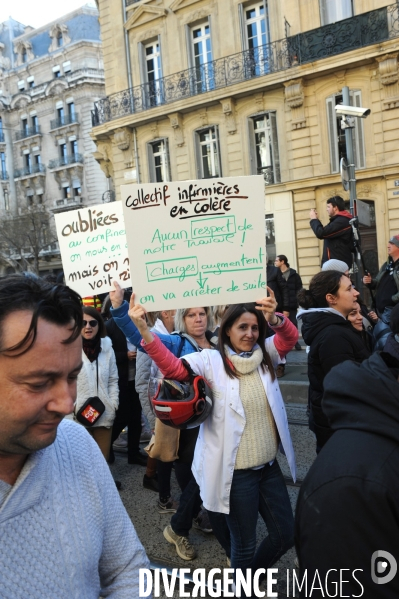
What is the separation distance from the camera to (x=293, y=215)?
1727 cm

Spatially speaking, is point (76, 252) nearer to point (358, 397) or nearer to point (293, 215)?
point (358, 397)

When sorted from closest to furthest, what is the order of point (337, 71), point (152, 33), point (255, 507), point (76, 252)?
point (255, 507), point (76, 252), point (337, 71), point (152, 33)

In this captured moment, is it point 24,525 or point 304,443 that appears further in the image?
point 304,443

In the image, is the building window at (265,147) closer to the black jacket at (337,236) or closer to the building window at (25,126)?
the black jacket at (337,236)

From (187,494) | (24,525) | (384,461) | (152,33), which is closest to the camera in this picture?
(24,525)

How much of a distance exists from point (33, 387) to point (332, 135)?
54.4 ft

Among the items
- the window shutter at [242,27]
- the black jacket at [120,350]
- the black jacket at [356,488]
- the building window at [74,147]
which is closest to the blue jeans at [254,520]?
the black jacket at [356,488]

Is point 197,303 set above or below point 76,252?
below

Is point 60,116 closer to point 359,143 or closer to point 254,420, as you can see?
point 359,143

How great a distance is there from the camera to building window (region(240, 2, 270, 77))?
17406 millimetres

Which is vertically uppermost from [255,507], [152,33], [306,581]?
[152,33]

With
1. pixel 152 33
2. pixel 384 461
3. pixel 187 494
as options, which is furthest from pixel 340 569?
pixel 152 33

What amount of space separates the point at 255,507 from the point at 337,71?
51.7 ft

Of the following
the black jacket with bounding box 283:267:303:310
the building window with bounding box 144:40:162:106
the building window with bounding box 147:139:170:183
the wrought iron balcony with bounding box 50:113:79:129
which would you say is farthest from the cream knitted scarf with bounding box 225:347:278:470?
the wrought iron balcony with bounding box 50:113:79:129
